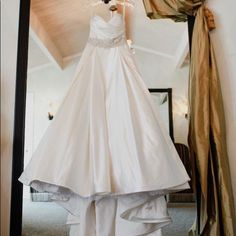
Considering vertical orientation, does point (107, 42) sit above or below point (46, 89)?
above

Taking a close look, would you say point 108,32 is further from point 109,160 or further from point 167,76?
point 109,160

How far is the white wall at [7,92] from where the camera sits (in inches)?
40.7

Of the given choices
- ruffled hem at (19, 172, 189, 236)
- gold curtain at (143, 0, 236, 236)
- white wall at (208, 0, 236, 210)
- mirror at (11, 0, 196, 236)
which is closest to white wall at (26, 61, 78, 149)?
mirror at (11, 0, 196, 236)

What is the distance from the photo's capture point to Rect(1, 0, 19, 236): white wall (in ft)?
3.39

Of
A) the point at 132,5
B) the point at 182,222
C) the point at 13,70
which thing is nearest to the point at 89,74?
the point at 13,70

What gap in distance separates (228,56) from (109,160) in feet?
2.57

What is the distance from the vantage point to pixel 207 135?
1082 mm

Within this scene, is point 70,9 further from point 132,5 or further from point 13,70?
point 13,70

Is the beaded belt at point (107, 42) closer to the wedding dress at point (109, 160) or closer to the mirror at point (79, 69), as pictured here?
the mirror at point (79, 69)

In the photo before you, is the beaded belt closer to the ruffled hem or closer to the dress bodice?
the dress bodice

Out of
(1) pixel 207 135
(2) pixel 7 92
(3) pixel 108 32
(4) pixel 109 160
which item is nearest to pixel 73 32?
(3) pixel 108 32

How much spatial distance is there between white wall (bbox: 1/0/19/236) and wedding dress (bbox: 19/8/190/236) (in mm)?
→ 176

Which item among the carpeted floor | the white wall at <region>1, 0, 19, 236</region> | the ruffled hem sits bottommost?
the carpeted floor

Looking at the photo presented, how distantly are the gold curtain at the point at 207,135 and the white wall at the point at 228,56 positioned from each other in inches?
2.5
